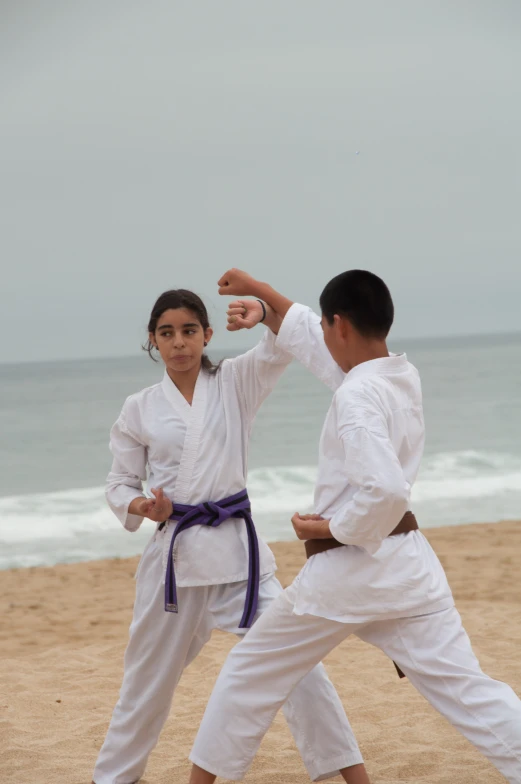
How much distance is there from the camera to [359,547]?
8.25 ft

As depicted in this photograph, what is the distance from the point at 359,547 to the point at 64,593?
591 cm

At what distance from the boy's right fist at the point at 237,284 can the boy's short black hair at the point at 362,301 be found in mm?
482

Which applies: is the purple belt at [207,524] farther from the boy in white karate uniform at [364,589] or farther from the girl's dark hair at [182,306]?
the girl's dark hair at [182,306]

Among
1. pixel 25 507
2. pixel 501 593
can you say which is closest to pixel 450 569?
pixel 501 593

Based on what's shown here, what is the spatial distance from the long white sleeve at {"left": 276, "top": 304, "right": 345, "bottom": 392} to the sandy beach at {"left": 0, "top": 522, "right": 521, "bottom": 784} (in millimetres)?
1548

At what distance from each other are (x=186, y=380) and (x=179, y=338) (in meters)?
0.16

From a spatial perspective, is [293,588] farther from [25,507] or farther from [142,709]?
[25,507]

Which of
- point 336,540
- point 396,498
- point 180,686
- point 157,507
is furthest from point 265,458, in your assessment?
point 396,498

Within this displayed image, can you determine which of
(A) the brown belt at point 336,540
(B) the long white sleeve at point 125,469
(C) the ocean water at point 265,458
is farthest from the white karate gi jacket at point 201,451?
(C) the ocean water at point 265,458

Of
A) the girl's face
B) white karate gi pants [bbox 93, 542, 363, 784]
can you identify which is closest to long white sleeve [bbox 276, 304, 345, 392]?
the girl's face

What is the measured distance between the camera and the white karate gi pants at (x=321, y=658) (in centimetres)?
240

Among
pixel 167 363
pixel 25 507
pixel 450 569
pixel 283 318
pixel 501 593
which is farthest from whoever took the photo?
pixel 25 507

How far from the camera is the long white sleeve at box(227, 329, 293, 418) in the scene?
319 cm

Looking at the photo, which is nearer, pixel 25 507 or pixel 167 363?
pixel 167 363
